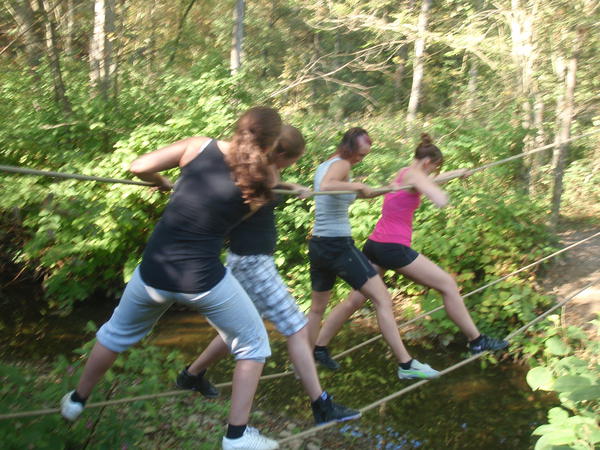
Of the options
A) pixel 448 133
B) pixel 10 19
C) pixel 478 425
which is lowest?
pixel 478 425

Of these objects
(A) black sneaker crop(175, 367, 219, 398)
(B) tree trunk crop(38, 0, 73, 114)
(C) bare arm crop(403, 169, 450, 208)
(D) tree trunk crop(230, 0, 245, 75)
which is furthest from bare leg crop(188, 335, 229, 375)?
(D) tree trunk crop(230, 0, 245, 75)

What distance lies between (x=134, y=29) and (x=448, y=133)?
16.8 ft

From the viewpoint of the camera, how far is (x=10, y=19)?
8.37 meters

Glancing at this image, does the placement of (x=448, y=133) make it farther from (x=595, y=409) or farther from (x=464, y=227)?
(x=595, y=409)

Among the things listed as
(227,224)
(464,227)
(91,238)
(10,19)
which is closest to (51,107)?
(91,238)

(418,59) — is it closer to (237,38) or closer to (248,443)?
(237,38)

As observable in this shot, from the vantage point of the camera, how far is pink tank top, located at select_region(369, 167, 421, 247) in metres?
3.25

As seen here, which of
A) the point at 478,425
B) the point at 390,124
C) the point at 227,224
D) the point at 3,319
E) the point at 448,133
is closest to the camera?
the point at 227,224

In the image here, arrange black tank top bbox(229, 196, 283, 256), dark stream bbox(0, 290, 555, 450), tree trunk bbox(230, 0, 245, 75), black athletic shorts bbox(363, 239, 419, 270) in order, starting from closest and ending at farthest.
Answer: black tank top bbox(229, 196, 283, 256)
black athletic shorts bbox(363, 239, 419, 270)
dark stream bbox(0, 290, 555, 450)
tree trunk bbox(230, 0, 245, 75)

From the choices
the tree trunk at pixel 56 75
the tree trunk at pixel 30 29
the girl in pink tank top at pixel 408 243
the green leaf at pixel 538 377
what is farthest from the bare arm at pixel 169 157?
the tree trunk at pixel 30 29

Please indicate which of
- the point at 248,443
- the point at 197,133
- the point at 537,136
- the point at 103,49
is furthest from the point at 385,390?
the point at 103,49

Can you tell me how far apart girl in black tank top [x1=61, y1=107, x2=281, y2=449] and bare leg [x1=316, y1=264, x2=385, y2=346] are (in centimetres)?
133

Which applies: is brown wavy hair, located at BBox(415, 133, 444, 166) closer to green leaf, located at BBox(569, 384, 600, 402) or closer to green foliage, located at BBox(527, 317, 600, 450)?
→ green foliage, located at BBox(527, 317, 600, 450)

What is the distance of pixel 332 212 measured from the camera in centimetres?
313
